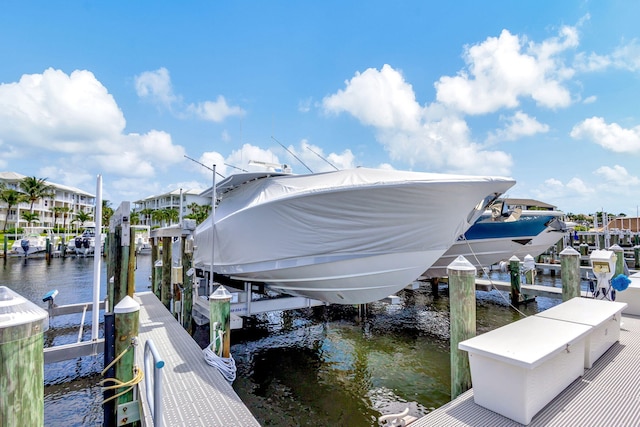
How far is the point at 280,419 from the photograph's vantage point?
4797mm

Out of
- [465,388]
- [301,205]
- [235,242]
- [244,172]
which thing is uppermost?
[244,172]

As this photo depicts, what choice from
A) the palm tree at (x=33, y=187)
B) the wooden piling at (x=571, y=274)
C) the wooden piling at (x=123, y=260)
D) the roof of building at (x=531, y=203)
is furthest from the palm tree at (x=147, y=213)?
the wooden piling at (x=571, y=274)

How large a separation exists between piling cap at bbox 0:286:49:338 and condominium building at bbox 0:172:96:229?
60.0 metres

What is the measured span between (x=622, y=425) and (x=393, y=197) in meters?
3.50

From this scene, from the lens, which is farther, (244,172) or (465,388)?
(244,172)

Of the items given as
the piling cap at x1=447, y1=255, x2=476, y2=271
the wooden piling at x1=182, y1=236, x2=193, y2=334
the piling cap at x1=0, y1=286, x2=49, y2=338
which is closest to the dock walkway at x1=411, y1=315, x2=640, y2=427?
the piling cap at x1=447, y1=255, x2=476, y2=271

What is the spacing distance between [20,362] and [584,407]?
452 centimetres

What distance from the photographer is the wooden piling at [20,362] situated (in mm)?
1677

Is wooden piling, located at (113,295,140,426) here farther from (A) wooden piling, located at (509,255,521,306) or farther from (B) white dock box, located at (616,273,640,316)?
(A) wooden piling, located at (509,255,521,306)

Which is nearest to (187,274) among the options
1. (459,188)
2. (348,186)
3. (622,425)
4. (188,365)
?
(188,365)

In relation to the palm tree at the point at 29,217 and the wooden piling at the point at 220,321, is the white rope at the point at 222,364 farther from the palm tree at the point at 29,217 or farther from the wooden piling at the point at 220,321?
the palm tree at the point at 29,217

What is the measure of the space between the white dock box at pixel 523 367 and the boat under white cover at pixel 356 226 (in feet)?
7.32

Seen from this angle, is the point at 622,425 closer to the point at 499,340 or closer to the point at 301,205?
the point at 499,340

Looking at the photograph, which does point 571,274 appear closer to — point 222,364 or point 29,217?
point 222,364
